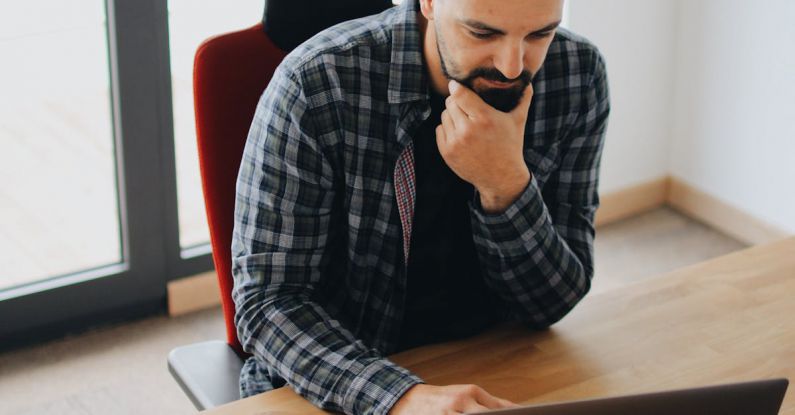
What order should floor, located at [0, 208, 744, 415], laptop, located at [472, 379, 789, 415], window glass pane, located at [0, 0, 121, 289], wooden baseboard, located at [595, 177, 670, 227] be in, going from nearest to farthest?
laptop, located at [472, 379, 789, 415]
floor, located at [0, 208, 744, 415]
window glass pane, located at [0, 0, 121, 289]
wooden baseboard, located at [595, 177, 670, 227]

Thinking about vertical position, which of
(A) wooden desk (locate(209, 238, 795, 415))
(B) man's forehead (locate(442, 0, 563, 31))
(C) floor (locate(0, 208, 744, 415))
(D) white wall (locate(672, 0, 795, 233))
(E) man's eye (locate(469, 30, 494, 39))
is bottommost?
(C) floor (locate(0, 208, 744, 415))

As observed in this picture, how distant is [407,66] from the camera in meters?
1.44

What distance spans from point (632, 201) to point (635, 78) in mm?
430

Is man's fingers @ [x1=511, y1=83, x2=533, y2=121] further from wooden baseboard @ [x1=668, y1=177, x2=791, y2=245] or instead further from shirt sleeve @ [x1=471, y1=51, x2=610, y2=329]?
wooden baseboard @ [x1=668, y1=177, x2=791, y2=245]

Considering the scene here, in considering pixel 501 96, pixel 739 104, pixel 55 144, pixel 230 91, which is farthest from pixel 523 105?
pixel 739 104

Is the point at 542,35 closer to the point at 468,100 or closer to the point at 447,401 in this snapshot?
the point at 468,100

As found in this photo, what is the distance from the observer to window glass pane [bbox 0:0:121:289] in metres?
2.61

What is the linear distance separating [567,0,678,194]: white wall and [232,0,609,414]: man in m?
1.70

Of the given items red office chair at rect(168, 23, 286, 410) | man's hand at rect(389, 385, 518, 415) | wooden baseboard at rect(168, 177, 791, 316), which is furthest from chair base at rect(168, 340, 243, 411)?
wooden baseboard at rect(168, 177, 791, 316)

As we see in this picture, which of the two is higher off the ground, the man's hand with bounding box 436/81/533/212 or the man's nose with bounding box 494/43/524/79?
the man's nose with bounding box 494/43/524/79

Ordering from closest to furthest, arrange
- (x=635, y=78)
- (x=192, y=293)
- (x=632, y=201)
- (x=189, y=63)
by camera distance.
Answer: (x=189, y=63)
(x=192, y=293)
(x=635, y=78)
(x=632, y=201)

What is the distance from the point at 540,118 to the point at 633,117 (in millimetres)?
2000

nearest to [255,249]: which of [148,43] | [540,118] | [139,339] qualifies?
[540,118]

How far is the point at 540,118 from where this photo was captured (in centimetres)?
152
